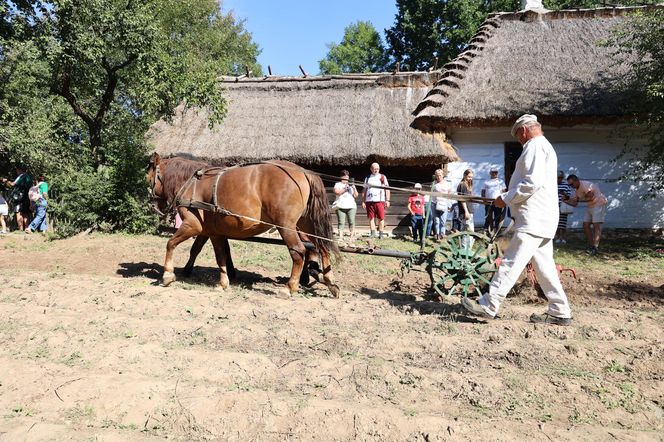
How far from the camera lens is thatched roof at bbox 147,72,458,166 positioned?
13.1 m

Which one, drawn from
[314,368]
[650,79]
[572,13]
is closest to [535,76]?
[650,79]

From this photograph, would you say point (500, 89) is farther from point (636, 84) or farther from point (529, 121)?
point (529, 121)

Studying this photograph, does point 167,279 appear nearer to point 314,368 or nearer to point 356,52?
point 314,368

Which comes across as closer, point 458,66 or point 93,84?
point 93,84

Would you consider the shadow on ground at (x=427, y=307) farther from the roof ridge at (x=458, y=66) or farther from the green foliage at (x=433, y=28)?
the green foliage at (x=433, y=28)

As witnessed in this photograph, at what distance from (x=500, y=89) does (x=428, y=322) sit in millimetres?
9176

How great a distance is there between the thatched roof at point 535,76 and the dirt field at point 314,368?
21.5 ft

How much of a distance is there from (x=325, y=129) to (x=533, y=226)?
393 inches

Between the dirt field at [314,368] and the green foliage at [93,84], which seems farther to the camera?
the green foliage at [93,84]

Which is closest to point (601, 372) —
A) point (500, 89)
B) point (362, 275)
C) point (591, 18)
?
point (362, 275)

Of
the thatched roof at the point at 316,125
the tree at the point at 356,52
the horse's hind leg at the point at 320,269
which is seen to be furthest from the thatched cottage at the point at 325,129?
the tree at the point at 356,52

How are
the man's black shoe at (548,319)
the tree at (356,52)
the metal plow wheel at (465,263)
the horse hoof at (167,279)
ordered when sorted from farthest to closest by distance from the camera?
1. the tree at (356,52)
2. the horse hoof at (167,279)
3. the metal plow wheel at (465,263)
4. the man's black shoe at (548,319)

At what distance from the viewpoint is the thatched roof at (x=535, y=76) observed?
11703 mm

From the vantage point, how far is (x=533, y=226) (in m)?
4.74
